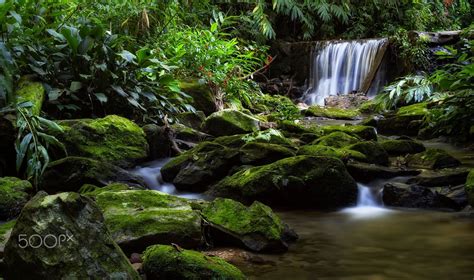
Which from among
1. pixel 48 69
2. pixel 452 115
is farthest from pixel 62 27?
pixel 452 115

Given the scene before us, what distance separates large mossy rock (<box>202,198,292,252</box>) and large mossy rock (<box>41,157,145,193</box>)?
130 cm

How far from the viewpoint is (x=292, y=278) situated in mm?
2350

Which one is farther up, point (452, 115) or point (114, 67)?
point (114, 67)

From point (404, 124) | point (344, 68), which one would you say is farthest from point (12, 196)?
Result: point (344, 68)

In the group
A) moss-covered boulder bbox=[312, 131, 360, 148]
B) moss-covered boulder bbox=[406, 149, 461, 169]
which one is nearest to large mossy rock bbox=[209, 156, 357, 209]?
moss-covered boulder bbox=[406, 149, 461, 169]

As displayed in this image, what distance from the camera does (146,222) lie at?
101 inches

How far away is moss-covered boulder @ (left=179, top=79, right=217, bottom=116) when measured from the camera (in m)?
7.25

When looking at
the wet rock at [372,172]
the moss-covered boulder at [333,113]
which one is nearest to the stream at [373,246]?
the wet rock at [372,172]

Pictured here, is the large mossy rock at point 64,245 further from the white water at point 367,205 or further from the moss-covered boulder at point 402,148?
the moss-covered boulder at point 402,148

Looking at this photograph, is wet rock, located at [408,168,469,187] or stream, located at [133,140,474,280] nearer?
stream, located at [133,140,474,280]

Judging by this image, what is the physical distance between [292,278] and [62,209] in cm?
115

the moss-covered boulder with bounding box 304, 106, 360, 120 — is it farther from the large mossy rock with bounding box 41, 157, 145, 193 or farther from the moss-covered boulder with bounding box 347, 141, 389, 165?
the large mossy rock with bounding box 41, 157, 145, 193

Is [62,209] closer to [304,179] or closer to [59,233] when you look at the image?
[59,233]

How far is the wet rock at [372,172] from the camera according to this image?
4.28 meters
